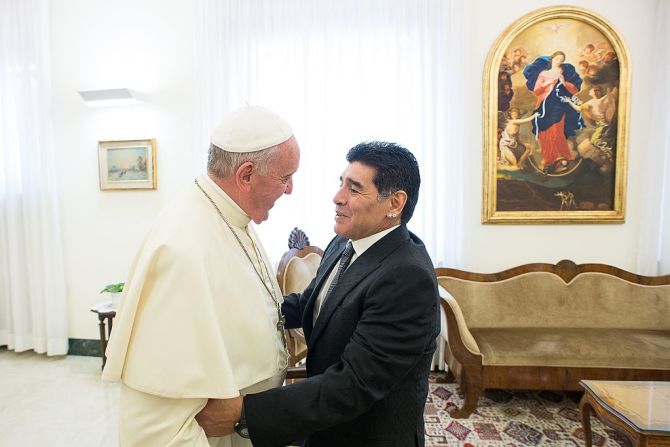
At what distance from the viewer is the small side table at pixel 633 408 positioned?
A: 5.98 ft

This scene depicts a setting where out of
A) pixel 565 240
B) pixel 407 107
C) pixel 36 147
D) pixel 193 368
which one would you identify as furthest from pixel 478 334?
pixel 36 147

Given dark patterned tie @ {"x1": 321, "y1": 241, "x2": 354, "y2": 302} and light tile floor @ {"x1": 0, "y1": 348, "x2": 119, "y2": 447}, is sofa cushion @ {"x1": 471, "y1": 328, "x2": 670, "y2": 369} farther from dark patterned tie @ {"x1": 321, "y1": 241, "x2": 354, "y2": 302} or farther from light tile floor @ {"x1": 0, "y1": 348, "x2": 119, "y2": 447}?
light tile floor @ {"x1": 0, "y1": 348, "x2": 119, "y2": 447}

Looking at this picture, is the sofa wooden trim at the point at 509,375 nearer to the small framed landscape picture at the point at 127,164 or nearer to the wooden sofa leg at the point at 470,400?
the wooden sofa leg at the point at 470,400

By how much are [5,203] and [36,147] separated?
27.5 inches

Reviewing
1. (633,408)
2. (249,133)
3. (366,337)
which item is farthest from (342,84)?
(633,408)

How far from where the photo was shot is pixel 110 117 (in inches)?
157

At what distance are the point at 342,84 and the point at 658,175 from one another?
9.65ft

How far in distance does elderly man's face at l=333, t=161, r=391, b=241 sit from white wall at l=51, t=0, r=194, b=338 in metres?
2.97

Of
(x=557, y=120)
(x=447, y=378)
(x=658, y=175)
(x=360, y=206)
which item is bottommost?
(x=447, y=378)

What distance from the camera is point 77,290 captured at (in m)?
4.19

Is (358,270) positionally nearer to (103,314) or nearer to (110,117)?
(103,314)

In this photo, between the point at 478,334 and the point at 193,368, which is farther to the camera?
the point at 478,334

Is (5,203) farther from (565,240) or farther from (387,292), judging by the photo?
(565,240)

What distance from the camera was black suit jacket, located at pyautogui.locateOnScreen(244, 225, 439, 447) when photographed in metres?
1.08
